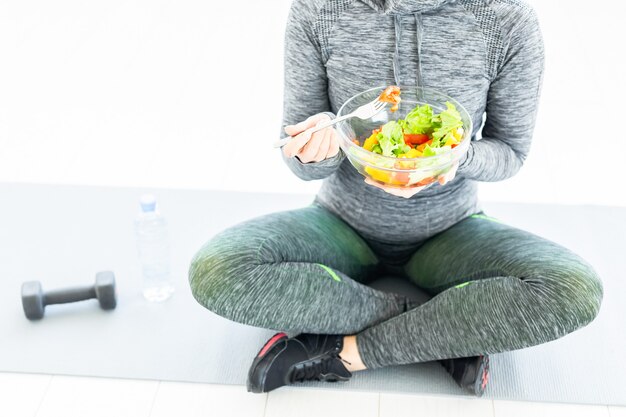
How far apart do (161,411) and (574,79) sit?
1889 millimetres

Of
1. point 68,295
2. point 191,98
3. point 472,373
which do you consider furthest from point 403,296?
point 191,98

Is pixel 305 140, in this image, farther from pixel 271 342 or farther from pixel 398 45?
pixel 271 342

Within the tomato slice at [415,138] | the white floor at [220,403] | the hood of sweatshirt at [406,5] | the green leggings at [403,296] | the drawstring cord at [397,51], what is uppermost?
the hood of sweatshirt at [406,5]

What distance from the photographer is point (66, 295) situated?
6.05 ft

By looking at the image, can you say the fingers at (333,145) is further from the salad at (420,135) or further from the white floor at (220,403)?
the white floor at (220,403)

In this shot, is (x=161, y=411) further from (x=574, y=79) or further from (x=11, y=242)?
(x=574, y=79)

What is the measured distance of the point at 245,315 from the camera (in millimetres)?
1598

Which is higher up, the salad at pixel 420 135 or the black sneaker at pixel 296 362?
the salad at pixel 420 135

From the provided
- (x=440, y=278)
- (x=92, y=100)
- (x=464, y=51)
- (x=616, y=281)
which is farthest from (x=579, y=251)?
(x=92, y=100)

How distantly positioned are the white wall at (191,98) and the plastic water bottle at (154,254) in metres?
0.36

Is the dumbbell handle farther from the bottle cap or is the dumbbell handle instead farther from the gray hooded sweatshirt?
the gray hooded sweatshirt

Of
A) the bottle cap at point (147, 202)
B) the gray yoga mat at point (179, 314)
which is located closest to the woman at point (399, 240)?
the gray yoga mat at point (179, 314)

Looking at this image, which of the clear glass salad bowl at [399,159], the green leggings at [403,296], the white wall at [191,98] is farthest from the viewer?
the white wall at [191,98]

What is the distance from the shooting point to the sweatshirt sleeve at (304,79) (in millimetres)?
1487
